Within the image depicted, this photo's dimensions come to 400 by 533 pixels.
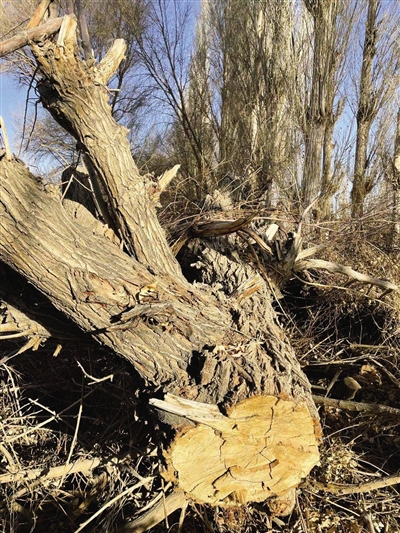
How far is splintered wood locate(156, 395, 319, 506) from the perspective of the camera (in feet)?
6.46

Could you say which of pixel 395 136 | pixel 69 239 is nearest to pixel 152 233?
pixel 69 239

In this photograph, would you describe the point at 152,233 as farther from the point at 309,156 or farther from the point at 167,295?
the point at 309,156

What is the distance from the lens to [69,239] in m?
2.11

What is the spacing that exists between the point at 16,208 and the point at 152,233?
33.6 inches

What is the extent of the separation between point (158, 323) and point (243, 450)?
2.49 feet

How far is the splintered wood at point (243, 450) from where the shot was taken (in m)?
1.97

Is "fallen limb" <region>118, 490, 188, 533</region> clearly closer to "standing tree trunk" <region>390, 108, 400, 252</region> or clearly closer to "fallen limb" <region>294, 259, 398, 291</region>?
"fallen limb" <region>294, 259, 398, 291</region>

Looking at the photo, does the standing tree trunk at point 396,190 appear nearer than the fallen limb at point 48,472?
No

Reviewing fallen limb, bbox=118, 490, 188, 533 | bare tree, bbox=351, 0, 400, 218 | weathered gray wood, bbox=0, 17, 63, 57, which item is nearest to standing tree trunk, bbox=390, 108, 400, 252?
bare tree, bbox=351, 0, 400, 218

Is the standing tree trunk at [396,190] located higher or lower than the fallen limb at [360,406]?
higher

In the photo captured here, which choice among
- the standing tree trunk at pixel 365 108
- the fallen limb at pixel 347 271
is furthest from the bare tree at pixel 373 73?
the fallen limb at pixel 347 271

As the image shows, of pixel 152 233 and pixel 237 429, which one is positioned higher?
pixel 152 233

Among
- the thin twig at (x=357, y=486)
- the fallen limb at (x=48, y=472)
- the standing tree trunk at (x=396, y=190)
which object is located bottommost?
the thin twig at (x=357, y=486)

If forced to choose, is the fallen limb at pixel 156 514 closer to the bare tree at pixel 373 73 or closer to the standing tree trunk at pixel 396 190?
the standing tree trunk at pixel 396 190
